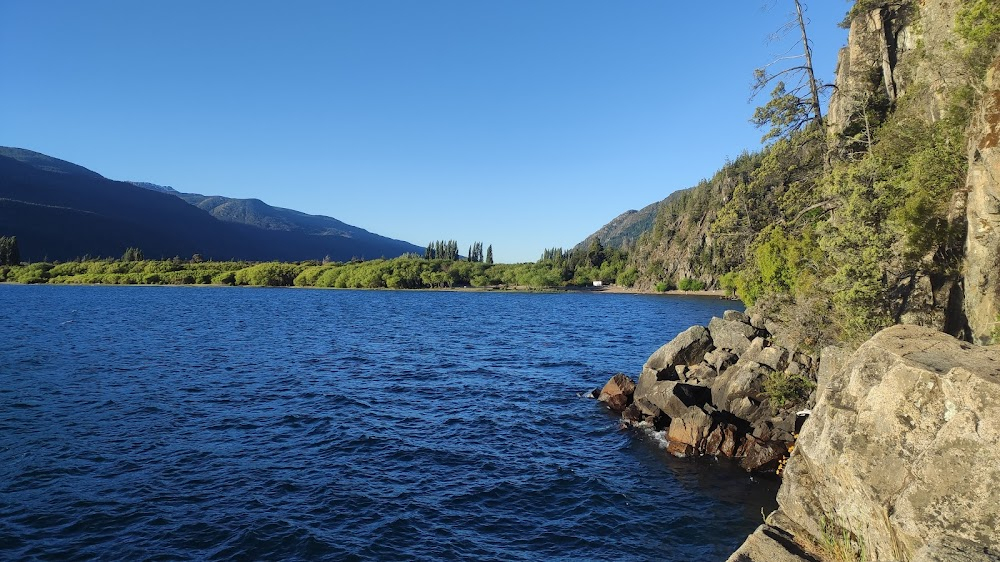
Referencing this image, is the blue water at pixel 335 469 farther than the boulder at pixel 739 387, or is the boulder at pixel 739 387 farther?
the boulder at pixel 739 387

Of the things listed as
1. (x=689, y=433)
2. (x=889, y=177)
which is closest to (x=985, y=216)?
(x=889, y=177)

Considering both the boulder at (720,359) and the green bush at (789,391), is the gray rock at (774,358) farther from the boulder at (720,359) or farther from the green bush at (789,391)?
the boulder at (720,359)

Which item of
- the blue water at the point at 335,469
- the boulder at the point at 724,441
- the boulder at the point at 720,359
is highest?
the boulder at the point at 720,359

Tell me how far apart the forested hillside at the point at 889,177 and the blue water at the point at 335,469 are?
9937 millimetres

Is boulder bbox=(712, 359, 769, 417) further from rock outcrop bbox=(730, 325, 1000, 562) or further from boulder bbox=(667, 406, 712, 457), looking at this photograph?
rock outcrop bbox=(730, 325, 1000, 562)

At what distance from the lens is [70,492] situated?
19.2 m

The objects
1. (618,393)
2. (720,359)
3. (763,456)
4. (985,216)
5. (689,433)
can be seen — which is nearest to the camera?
(985,216)

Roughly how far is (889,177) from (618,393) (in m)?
18.7

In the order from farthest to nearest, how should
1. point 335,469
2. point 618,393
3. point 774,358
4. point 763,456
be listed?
point 618,393, point 774,358, point 763,456, point 335,469

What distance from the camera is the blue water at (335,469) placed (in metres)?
16.7

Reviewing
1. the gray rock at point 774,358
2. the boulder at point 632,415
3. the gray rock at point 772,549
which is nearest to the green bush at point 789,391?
the gray rock at point 774,358

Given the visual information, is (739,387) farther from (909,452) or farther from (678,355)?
(909,452)

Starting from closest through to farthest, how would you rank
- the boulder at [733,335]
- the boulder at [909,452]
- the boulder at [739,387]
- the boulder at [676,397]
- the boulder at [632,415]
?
1. the boulder at [909,452]
2. the boulder at [739,387]
3. the boulder at [676,397]
4. the boulder at [632,415]
5. the boulder at [733,335]

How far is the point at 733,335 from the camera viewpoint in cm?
3594
